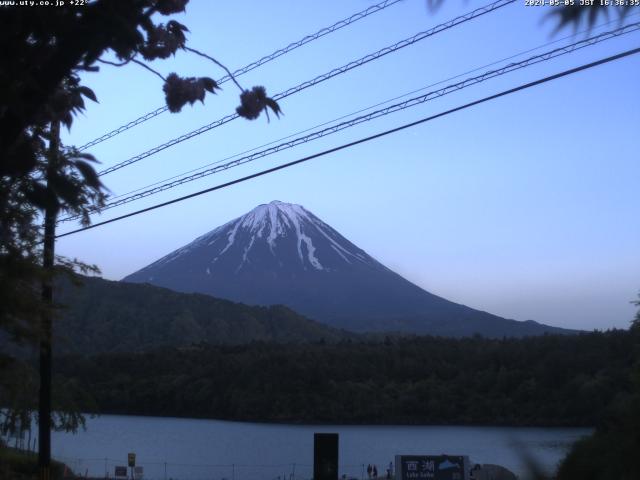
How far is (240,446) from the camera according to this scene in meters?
42.5

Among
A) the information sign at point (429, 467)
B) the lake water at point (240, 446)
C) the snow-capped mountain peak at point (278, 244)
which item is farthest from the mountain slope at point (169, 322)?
the information sign at point (429, 467)

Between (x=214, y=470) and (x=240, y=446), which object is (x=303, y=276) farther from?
(x=214, y=470)

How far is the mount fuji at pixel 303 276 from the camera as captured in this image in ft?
417

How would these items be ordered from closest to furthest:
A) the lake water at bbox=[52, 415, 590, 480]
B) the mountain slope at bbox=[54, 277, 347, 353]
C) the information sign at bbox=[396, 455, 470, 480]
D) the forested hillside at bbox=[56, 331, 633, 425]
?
the information sign at bbox=[396, 455, 470, 480] < the lake water at bbox=[52, 415, 590, 480] < the forested hillside at bbox=[56, 331, 633, 425] < the mountain slope at bbox=[54, 277, 347, 353]

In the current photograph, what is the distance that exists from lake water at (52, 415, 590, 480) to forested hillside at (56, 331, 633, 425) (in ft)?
8.43

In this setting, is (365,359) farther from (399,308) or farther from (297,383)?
(399,308)

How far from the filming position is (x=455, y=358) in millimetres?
60219

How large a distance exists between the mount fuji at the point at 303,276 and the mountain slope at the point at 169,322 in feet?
72.9

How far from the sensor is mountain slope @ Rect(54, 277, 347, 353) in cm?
7712

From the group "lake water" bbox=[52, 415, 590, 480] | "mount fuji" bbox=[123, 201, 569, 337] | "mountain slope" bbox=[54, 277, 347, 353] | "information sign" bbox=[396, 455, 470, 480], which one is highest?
"mount fuji" bbox=[123, 201, 569, 337]

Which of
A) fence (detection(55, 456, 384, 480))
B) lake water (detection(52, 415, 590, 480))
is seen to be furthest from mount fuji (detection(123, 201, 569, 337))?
fence (detection(55, 456, 384, 480))

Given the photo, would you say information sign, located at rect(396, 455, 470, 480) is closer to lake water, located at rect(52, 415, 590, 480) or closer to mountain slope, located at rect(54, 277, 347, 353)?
lake water, located at rect(52, 415, 590, 480)

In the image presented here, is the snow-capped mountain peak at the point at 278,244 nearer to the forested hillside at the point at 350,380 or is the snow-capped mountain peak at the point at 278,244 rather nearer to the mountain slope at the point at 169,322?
the mountain slope at the point at 169,322

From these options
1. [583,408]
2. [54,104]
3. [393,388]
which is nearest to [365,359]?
[393,388]
